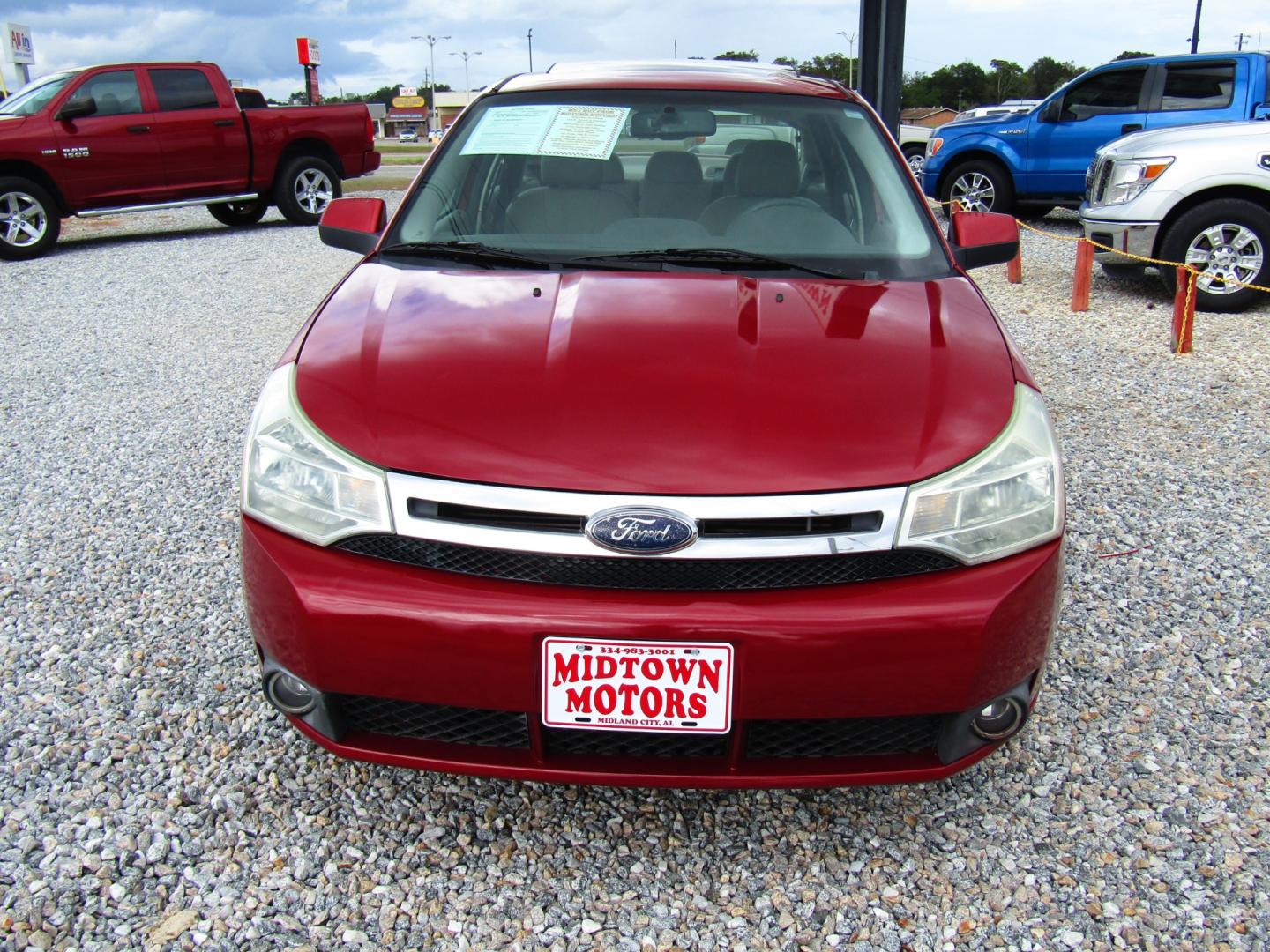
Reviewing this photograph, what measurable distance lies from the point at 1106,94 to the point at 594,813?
11.0m

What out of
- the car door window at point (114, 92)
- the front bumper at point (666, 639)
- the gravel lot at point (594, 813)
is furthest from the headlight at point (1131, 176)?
the car door window at point (114, 92)

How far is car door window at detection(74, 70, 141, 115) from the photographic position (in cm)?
1068

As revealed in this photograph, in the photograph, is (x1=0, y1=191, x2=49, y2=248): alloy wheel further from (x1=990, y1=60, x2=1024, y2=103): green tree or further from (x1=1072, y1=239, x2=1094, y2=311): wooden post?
(x1=990, y1=60, x2=1024, y2=103): green tree

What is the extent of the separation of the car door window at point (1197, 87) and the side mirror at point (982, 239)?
9.18 m

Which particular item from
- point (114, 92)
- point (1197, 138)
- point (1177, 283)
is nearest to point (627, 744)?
point (1177, 283)

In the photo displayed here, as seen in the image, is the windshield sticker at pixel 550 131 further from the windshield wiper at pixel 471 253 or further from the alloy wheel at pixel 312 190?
the alloy wheel at pixel 312 190

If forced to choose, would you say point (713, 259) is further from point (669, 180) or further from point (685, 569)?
point (685, 569)

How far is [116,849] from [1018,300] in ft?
24.2

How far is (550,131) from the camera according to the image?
118 inches

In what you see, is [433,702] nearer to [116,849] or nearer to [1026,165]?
[116,849]

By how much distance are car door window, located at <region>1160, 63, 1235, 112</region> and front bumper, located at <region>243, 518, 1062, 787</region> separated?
10.6 metres

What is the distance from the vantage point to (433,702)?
179cm

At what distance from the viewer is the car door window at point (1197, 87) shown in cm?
1035

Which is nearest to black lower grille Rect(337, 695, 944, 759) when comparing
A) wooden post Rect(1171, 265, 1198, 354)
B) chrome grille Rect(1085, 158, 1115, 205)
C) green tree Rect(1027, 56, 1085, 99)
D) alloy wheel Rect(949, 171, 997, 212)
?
wooden post Rect(1171, 265, 1198, 354)
